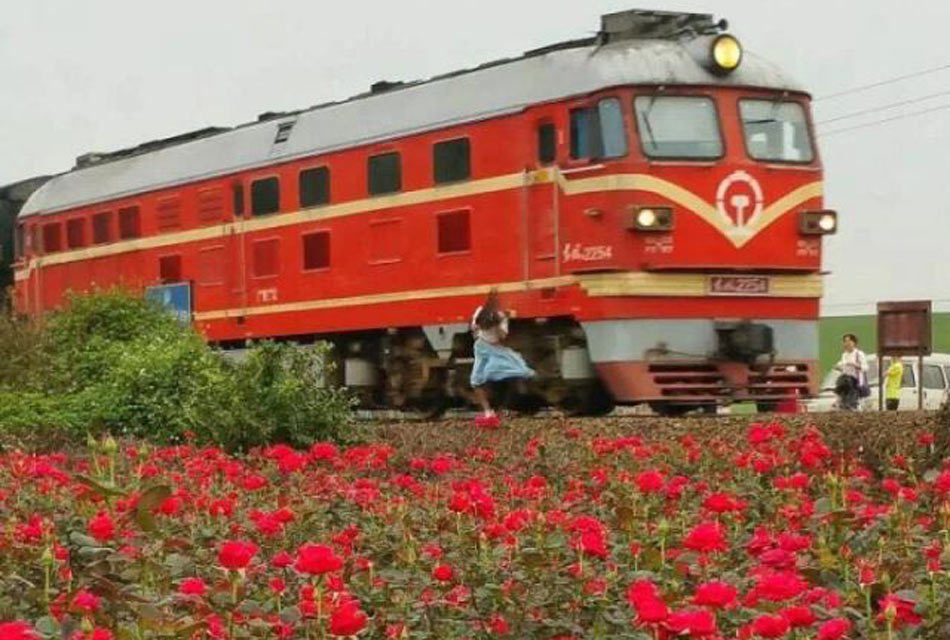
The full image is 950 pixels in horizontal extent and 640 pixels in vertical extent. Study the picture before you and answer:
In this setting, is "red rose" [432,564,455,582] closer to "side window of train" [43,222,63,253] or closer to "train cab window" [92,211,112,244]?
"train cab window" [92,211,112,244]

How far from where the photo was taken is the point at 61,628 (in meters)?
4.29

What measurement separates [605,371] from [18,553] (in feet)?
41.0

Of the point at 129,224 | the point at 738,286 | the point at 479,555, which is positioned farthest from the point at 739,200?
the point at 479,555

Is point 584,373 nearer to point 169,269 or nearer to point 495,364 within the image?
point 495,364

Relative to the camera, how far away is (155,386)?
16.1m

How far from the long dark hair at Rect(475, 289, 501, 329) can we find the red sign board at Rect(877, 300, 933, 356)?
6.17 metres

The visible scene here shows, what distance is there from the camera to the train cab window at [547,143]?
19.1 m

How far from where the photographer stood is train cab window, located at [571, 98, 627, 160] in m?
18.7

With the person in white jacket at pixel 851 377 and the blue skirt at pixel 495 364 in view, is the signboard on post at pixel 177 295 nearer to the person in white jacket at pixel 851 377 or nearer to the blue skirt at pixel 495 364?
the blue skirt at pixel 495 364

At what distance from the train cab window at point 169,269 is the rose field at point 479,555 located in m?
15.3

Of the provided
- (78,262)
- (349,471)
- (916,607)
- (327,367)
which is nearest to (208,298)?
(78,262)

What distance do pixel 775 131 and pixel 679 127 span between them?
4.36ft

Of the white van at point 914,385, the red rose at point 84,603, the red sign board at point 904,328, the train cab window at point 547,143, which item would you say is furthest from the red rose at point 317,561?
the white van at point 914,385

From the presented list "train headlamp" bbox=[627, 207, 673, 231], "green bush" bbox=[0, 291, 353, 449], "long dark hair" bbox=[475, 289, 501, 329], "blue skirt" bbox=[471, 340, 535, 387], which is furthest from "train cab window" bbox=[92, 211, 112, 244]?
"train headlamp" bbox=[627, 207, 673, 231]
